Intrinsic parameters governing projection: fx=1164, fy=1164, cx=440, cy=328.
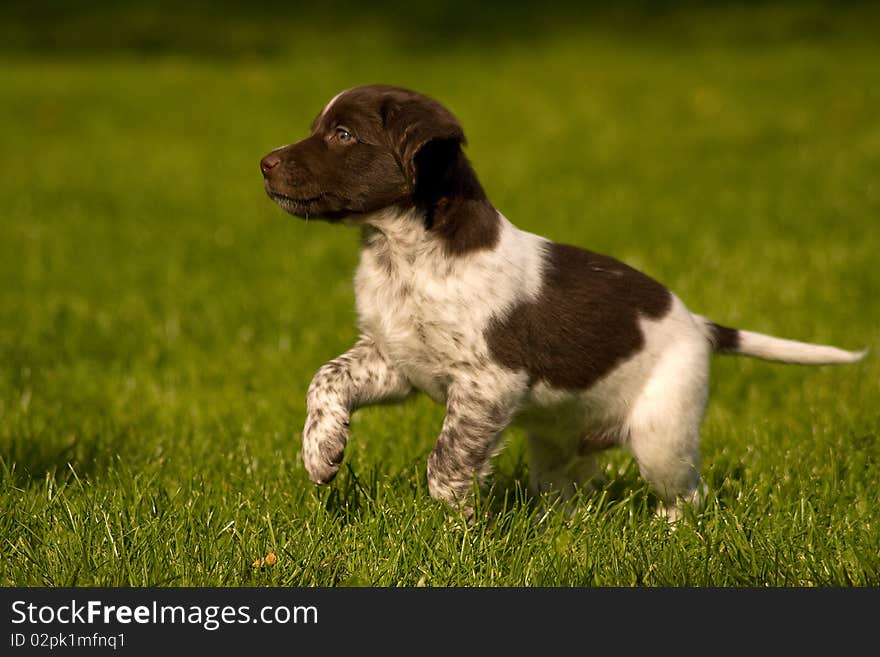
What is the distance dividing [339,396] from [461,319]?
489mm

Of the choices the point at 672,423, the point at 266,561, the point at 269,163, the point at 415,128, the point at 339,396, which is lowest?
the point at 266,561

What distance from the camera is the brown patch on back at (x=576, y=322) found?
12.7 feet

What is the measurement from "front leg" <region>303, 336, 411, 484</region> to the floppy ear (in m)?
0.66

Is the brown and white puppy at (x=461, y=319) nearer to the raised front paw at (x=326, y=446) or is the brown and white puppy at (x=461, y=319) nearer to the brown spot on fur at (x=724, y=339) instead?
the raised front paw at (x=326, y=446)

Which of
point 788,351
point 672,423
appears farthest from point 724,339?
point 672,423

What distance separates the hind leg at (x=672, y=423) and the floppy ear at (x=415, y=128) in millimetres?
1150

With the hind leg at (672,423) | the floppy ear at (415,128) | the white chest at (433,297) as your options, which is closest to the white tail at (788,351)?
the hind leg at (672,423)

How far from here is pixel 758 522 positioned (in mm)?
3889

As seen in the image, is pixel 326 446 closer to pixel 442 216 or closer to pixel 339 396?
pixel 339 396

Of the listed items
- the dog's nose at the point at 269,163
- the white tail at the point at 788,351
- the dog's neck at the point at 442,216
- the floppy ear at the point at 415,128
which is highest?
the floppy ear at the point at 415,128

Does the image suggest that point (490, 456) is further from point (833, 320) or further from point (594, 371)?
point (833, 320)

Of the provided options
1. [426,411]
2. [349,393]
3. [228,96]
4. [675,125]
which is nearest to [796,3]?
[675,125]

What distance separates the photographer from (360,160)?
12.4 ft

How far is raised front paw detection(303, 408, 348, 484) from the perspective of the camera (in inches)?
150
